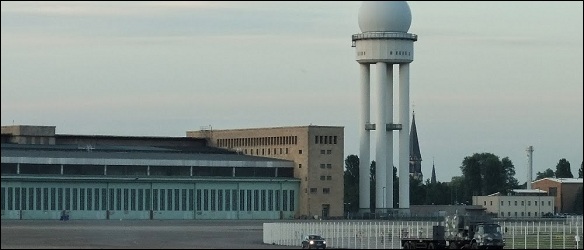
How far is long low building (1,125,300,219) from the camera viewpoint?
18062 centimetres

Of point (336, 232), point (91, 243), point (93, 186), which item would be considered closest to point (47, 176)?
point (93, 186)

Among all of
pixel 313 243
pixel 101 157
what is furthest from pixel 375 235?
pixel 101 157

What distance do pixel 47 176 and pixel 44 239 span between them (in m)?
77.8

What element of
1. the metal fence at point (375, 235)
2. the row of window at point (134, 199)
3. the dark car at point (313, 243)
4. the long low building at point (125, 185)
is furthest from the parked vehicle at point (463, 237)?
the row of window at point (134, 199)

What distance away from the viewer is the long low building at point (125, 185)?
181 m

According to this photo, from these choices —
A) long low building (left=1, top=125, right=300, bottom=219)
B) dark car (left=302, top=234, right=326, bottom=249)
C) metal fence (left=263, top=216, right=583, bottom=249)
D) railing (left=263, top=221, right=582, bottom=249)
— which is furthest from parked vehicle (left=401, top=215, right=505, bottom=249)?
long low building (left=1, top=125, right=300, bottom=219)

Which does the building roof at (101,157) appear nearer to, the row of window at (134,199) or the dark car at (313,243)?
the row of window at (134,199)

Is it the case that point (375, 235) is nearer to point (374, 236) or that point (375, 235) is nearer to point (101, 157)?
point (374, 236)

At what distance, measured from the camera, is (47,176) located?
18188cm

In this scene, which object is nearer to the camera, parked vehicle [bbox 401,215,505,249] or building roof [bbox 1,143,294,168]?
parked vehicle [bbox 401,215,505,249]

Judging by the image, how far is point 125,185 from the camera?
188 meters

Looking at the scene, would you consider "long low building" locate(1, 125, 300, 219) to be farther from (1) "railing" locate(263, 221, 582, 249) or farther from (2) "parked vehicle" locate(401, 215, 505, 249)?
(2) "parked vehicle" locate(401, 215, 505, 249)

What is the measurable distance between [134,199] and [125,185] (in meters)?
2.04

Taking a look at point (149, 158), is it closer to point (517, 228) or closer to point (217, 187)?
point (217, 187)
